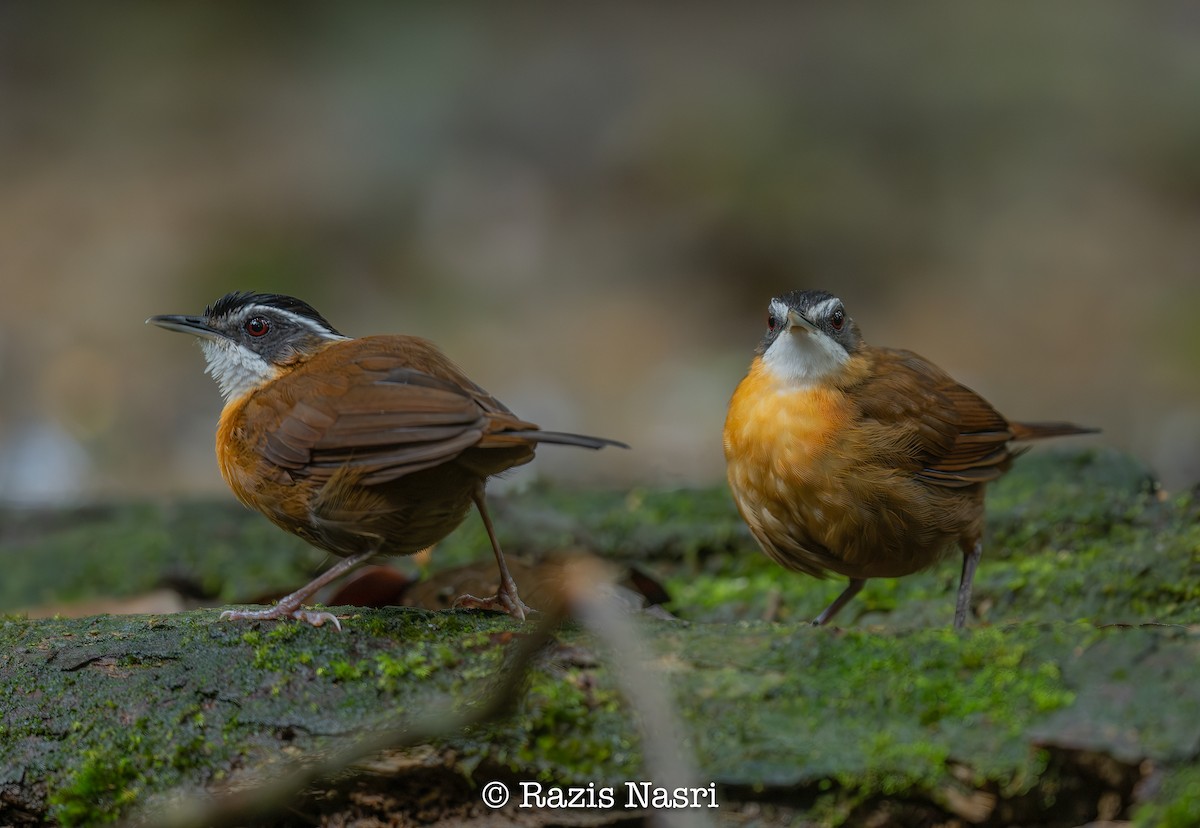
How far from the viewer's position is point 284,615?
151 inches

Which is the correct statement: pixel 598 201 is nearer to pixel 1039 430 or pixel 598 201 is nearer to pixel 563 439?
pixel 1039 430

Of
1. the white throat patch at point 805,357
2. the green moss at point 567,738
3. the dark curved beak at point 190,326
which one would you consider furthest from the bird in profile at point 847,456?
the dark curved beak at point 190,326

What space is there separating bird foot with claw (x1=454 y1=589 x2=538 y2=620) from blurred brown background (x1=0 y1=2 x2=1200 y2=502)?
5.73m

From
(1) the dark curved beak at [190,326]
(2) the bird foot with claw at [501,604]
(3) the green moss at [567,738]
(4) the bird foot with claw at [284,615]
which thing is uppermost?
(1) the dark curved beak at [190,326]

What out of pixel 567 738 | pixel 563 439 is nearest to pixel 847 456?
pixel 563 439

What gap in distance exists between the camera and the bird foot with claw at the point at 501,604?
424cm

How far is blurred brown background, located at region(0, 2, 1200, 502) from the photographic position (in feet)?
39.3

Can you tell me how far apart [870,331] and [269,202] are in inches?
271

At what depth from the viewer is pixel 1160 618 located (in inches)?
174

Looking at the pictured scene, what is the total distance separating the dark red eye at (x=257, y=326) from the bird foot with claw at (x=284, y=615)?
1264 mm

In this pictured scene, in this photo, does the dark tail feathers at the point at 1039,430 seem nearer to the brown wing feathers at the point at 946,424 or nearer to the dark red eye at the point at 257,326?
the brown wing feathers at the point at 946,424

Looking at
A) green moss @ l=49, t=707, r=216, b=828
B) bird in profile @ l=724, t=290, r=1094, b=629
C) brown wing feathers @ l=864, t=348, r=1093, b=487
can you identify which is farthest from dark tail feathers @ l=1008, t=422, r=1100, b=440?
green moss @ l=49, t=707, r=216, b=828

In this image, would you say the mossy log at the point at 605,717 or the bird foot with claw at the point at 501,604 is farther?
the bird foot with claw at the point at 501,604

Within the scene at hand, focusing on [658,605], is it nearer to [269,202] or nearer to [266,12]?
[269,202]
